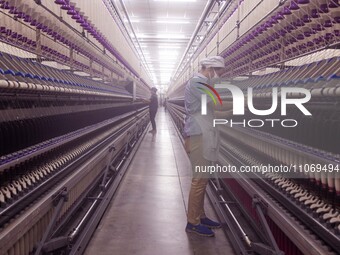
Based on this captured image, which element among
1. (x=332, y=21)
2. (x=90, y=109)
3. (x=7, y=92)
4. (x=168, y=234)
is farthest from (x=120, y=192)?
(x=332, y=21)

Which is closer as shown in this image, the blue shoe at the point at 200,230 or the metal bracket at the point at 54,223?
the metal bracket at the point at 54,223

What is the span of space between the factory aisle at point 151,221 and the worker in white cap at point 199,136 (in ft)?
0.62

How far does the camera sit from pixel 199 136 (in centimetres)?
328

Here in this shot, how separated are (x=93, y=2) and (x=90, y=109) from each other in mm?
2004

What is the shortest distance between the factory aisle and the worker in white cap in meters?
0.19

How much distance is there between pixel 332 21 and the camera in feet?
8.41

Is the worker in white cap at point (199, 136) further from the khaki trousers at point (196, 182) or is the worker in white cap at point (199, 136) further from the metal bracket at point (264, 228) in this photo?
the metal bracket at point (264, 228)

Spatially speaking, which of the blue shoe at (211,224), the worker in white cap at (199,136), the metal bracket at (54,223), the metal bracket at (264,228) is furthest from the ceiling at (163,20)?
the metal bracket at (264,228)

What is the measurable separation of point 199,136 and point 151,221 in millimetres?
1048

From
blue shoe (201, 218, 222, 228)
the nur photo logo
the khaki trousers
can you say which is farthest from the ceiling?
blue shoe (201, 218, 222, 228)

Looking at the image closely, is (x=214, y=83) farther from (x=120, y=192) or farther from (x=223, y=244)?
(x=120, y=192)

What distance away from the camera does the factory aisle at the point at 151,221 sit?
3.03m

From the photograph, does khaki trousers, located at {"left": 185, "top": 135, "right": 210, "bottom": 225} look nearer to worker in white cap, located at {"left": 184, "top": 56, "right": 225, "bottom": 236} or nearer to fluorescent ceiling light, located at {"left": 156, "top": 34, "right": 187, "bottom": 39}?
worker in white cap, located at {"left": 184, "top": 56, "right": 225, "bottom": 236}

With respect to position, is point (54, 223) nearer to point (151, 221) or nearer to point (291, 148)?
point (151, 221)
